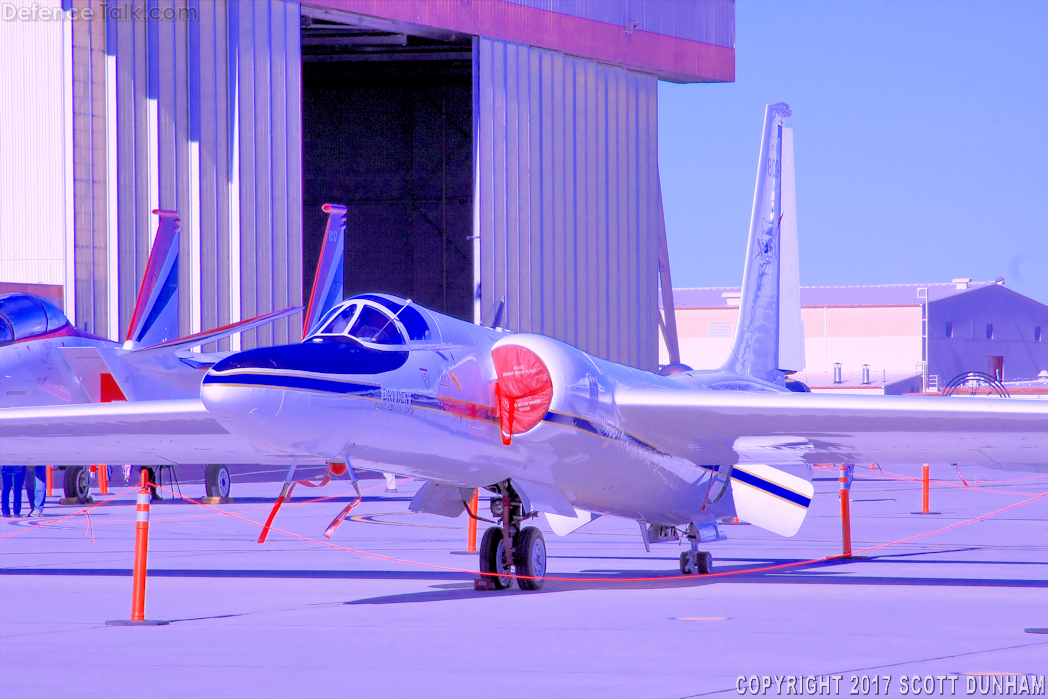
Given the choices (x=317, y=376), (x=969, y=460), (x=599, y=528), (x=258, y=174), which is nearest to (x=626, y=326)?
(x=258, y=174)

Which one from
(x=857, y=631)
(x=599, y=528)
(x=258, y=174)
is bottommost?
(x=599, y=528)

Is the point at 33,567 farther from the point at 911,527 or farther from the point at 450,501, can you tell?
the point at 911,527

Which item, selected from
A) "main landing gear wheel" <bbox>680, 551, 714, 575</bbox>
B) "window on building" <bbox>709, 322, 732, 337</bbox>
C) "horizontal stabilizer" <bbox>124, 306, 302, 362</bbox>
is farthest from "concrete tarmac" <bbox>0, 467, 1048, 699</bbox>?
"window on building" <bbox>709, 322, 732, 337</bbox>

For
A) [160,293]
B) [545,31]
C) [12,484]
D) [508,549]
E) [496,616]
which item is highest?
[545,31]

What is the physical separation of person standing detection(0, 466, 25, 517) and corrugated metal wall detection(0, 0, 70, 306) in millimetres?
7932

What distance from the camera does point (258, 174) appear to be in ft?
93.8

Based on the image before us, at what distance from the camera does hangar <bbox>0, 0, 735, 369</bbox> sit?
26516mm

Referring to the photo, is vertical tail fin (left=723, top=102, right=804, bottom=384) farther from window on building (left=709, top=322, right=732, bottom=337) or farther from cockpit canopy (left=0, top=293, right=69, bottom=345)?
window on building (left=709, top=322, right=732, bottom=337)

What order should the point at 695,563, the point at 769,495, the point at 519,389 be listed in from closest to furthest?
the point at 519,389 → the point at 695,563 → the point at 769,495

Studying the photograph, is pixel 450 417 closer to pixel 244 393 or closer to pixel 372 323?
pixel 372 323

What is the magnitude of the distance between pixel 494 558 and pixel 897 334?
63.1m

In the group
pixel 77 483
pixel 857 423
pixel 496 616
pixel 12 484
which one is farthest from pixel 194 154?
pixel 496 616

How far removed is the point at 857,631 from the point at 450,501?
4049 mm

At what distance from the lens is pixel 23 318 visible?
19938 mm
